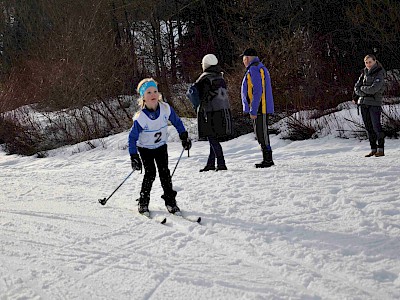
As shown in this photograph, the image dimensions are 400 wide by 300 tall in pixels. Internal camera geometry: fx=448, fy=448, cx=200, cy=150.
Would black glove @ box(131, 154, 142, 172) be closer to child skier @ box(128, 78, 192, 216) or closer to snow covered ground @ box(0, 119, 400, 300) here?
child skier @ box(128, 78, 192, 216)

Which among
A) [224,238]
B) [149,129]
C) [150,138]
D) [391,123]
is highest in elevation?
[149,129]

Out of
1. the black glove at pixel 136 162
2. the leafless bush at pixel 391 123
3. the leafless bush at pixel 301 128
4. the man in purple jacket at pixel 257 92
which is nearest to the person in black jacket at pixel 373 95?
the man in purple jacket at pixel 257 92

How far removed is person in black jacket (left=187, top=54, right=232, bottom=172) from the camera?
7.01 meters

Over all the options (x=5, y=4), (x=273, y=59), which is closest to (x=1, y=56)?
(x=5, y=4)

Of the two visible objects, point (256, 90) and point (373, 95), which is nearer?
point (256, 90)

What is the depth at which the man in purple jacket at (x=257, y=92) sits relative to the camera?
22.6 feet

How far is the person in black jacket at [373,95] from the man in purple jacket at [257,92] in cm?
164

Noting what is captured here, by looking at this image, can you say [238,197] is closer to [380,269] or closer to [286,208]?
[286,208]

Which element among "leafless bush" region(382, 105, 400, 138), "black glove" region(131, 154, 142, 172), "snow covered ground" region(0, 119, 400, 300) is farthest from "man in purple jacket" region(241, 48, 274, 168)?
"leafless bush" region(382, 105, 400, 138)

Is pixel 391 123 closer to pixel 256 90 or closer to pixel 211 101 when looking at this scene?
pixel 256 90

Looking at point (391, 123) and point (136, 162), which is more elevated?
point (136, 162)

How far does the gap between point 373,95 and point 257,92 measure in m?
2.02

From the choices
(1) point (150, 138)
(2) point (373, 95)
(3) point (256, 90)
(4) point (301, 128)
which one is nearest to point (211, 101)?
A: (3) point (256, 90)

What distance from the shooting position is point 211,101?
7.07 m
